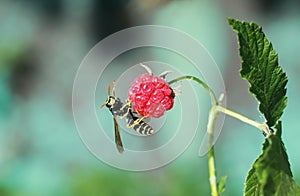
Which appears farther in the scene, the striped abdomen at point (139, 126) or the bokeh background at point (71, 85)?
the bokeh background at point (71, 85)

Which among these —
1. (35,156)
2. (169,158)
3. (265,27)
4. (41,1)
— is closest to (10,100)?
(35,156)

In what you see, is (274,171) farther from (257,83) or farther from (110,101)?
(110,101)

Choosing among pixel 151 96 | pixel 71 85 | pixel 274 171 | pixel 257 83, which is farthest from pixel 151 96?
pixel 71 85

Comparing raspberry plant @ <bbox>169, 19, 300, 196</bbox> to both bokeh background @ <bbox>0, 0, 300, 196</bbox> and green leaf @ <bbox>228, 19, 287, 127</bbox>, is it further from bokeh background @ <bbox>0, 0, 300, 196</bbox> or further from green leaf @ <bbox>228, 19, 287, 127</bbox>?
bokeh background @ <bbox>0, 0, 300, 196</bbox>

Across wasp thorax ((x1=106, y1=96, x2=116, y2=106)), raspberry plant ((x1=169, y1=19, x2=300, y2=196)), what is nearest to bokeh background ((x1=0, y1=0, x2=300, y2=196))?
wasp thorax ((x1=106, y1=96, x2=116, y2=106))

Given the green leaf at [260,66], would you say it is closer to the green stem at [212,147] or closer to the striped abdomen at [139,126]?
the green stem at [212,147]

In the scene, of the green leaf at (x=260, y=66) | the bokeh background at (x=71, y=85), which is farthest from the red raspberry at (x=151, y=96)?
the bokeh background at (x=71, y=85)
